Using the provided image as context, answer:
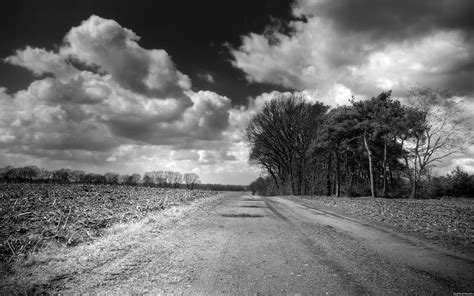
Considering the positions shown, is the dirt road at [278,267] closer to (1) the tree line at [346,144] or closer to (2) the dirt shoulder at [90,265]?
(2) the dirt shoulder at [90,265]

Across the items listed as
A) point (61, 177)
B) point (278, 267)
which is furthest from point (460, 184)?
point (61, 177)

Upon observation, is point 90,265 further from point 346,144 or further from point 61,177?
point 61,177

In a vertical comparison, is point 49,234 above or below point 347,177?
below

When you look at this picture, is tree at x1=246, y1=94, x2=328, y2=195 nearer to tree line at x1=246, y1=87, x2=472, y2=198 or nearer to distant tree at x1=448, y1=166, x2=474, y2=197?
tree line at x1=246, y1=87, x2=472, y2=198

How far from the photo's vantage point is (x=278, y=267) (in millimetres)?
5555

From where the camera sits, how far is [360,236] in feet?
28.8

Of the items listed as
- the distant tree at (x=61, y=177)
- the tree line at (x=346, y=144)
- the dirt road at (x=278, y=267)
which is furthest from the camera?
the distant tree at (x=61, y=177)

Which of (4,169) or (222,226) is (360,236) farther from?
(4,169)

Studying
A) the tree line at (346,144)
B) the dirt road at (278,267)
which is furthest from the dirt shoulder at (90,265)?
the tree line at (346,144)

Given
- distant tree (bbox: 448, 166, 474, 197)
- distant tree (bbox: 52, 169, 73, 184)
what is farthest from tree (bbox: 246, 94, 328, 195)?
distant tree (bbox: 52, 169, 73, 184)

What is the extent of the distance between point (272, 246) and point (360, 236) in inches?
131

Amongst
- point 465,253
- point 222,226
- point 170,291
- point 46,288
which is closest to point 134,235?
point 222,226

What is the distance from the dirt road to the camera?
14.7 ft

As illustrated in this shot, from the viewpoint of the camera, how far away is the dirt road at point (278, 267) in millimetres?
4492
